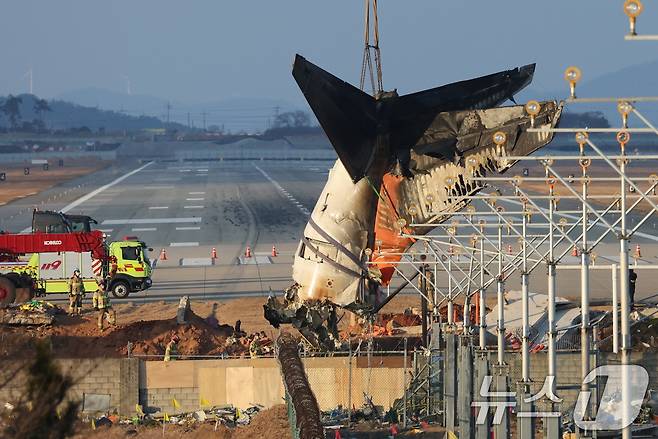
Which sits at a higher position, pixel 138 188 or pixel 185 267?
pixel 138 188

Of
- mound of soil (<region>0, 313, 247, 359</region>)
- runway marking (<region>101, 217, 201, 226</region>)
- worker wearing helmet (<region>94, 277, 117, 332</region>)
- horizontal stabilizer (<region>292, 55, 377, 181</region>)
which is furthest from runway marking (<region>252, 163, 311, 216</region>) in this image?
horizontal stabilizer (<region>292, 55, 377, 181</region>)

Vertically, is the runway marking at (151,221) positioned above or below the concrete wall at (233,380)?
above

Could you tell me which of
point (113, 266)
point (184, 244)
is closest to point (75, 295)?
point (113, 266)

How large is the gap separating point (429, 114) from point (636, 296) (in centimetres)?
2773

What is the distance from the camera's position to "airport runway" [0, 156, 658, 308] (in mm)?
75375

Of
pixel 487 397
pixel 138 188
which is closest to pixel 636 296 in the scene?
pixel 487 397

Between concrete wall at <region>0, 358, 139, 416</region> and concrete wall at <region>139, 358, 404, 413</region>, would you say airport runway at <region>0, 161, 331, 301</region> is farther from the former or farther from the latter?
concrete wall at <region>0, 358, 139, 416</region>

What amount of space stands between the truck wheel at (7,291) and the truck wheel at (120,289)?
5.22 meters

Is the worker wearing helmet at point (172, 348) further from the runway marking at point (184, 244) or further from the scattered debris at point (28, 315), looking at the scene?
the runway marking at point (184, 244)

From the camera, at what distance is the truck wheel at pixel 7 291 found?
68312 millimetres

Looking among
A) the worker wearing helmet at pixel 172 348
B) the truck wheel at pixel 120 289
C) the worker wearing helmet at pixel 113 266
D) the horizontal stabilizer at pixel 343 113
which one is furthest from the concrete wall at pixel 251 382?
the worker wearing helmet at pixel 113 266

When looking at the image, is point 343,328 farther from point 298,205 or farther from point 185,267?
point 298,205

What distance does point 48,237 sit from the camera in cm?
7050

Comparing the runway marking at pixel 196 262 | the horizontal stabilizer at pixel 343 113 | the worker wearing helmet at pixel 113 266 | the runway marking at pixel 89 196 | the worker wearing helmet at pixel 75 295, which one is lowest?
the worker wearing helmet at pixel 75 295
